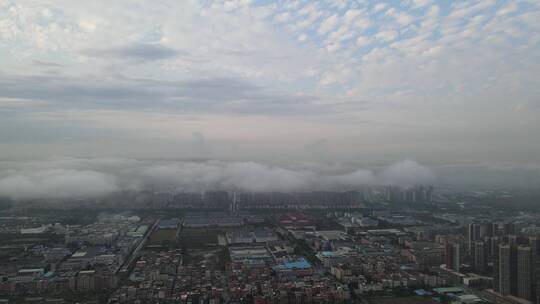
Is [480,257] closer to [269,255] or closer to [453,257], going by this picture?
[453,257]

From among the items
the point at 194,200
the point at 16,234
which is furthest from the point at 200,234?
the point at 194,200

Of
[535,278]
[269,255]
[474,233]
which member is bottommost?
[269,255]

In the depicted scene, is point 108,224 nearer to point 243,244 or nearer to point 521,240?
point 243,244

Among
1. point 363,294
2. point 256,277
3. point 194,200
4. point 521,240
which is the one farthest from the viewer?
point 194,200

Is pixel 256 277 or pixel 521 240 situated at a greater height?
pixel 521 240

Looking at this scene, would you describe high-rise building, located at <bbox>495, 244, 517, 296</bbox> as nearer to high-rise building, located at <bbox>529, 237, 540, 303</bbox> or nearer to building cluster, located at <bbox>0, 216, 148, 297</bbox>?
high-rise building, located at <bbox>529, 237, 540, 303</bbox>

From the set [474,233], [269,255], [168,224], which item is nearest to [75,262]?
[269,255]

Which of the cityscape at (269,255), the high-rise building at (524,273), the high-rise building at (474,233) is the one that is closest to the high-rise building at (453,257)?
the cityscape at (269,255)

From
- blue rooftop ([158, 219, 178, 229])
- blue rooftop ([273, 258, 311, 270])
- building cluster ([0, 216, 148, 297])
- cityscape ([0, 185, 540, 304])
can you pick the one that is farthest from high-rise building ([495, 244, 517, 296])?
blue rooftop ([158, 219, 178, 229])
